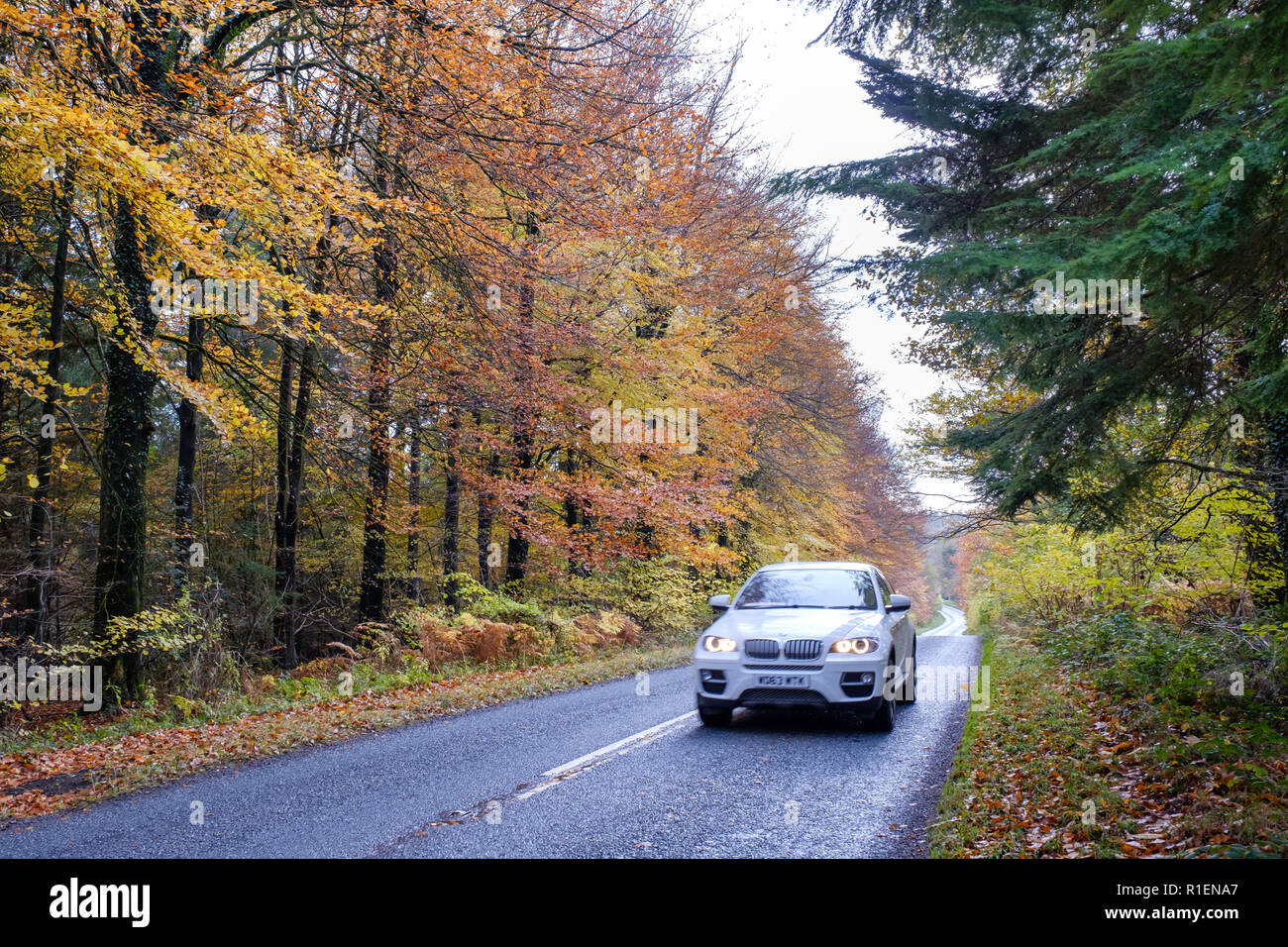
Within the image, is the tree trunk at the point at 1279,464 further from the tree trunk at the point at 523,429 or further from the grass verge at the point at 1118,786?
the tree trunk at the point at 523,429

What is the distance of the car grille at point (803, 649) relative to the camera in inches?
293

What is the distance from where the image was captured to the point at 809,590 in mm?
8859

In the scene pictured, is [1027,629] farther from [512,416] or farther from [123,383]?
[123,383]

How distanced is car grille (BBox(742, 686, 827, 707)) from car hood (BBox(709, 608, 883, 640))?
527mm

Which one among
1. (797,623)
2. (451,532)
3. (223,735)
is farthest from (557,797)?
(451,532)

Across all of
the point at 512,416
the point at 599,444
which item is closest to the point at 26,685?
the point at 512,416

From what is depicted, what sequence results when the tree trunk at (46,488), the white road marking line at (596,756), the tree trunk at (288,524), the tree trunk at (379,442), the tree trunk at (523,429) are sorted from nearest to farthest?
1. the white road marking line at (596,756)
2. the tree trunk at (46,488)
3. the tree trunk at (379,442)
4. the tree trunk at (523,429)
5. the tree trunk at (288,524)

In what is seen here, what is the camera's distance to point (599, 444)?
58.4 feet

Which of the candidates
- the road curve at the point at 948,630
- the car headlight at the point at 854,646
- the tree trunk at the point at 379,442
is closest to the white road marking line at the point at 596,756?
the car headlight at the point at 854,646

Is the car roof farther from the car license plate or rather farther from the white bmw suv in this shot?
the car license plate

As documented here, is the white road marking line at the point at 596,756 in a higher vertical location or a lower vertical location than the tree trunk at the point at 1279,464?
lower

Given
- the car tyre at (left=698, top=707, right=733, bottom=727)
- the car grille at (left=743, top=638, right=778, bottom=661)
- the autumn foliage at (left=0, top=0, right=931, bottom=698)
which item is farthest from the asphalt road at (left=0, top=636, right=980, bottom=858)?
the autumn foliage at (left=0, top=0, right=931, bottom=698)

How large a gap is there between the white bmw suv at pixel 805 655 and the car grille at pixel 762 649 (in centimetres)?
1

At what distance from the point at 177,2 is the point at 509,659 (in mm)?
10980
